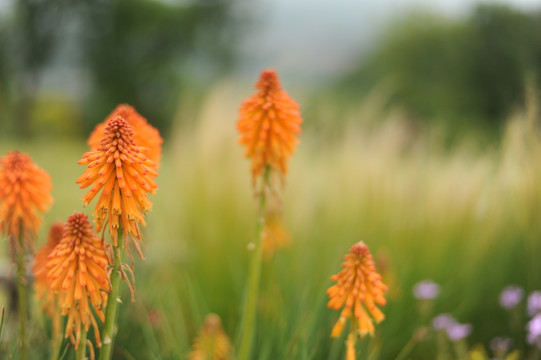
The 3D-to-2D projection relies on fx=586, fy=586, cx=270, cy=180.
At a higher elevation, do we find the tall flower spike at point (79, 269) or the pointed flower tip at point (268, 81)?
the pointed flower tip at point (268, 81)

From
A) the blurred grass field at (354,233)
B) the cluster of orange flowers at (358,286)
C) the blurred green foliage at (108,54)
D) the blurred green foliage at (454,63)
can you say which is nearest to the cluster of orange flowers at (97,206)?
the cluster of orange flowers at (358,286)

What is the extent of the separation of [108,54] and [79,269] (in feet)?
83.7

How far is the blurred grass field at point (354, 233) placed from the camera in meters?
3.56

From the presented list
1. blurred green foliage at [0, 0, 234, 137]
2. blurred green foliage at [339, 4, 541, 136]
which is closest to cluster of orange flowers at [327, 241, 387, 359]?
blurred green foliage at [339, 4, 541, 136]

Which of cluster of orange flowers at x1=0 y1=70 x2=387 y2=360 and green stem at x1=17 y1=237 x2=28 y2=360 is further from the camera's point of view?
green stem at x1=17 y1=237 x2=28 y2=360

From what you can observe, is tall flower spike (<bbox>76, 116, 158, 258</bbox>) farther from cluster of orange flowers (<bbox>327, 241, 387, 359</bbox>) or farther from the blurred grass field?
the blurred grass field

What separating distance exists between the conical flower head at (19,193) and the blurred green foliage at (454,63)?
1343 centimetres

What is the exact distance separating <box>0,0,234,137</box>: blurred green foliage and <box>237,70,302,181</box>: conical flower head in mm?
22212

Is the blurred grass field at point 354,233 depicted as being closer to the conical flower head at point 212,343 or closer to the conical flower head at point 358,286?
the conical flower head at point 212,343

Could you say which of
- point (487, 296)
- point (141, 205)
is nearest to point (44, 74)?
point (487, 296)

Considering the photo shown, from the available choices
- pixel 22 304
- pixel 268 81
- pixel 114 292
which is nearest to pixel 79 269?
pixel 114 292

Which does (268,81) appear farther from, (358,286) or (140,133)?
(358,286)

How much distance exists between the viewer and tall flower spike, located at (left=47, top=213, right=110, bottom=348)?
1.69 meters

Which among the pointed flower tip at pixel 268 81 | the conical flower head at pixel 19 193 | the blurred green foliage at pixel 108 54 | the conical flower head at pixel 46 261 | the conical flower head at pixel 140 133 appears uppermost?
the blurred green foliage at pixel 108 54
